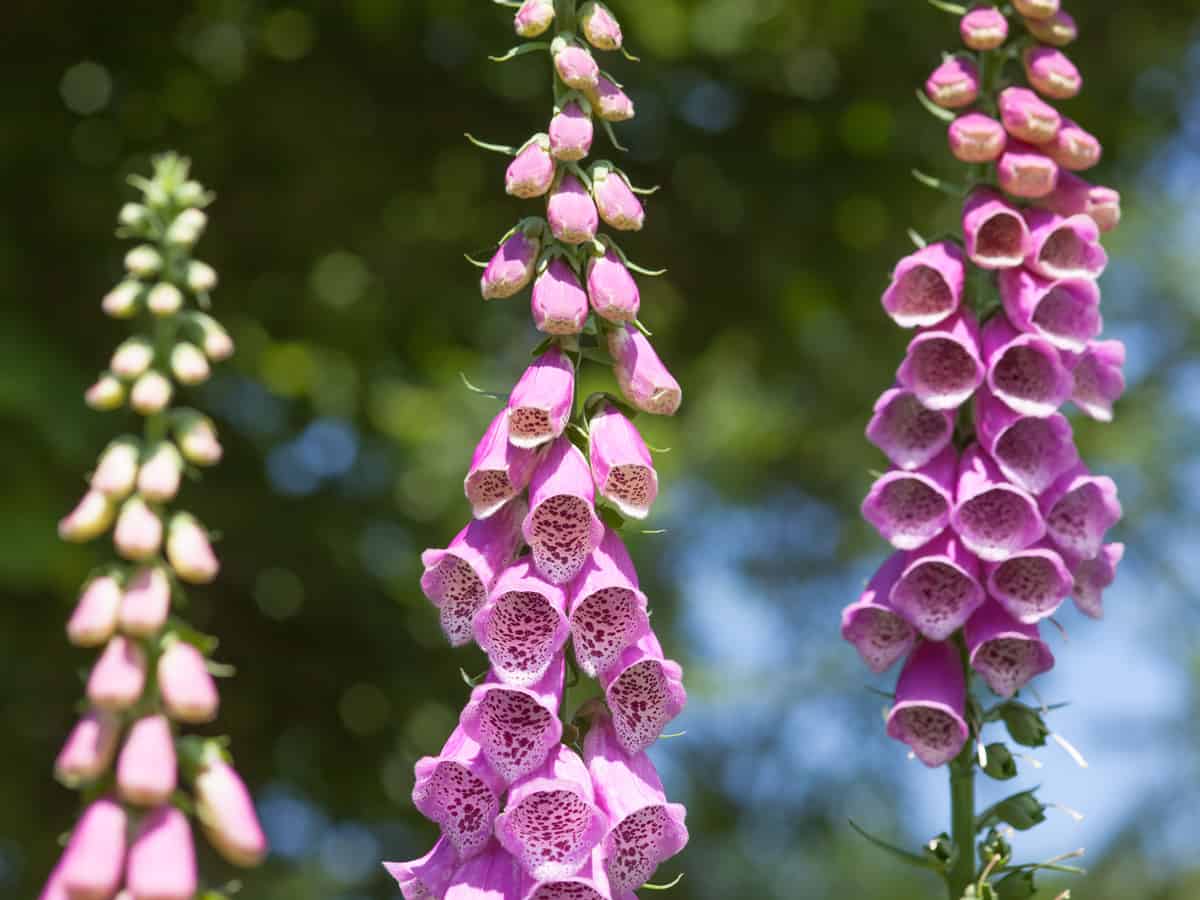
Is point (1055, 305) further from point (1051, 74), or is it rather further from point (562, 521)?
point (562, 521)

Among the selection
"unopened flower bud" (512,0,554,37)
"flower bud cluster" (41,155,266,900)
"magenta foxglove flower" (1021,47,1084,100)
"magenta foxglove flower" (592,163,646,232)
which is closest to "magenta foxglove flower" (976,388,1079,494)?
"magenta foxglove flower" (1021,47,1084,100)

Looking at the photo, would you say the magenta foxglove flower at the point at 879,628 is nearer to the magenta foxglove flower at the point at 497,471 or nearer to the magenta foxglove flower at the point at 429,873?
the magenta foxglove flower at the point at 497,471

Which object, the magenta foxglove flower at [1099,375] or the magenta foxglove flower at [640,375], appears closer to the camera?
the magenta foxglove flower at [640,375]

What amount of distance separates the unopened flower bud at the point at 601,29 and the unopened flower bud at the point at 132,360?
0.65m

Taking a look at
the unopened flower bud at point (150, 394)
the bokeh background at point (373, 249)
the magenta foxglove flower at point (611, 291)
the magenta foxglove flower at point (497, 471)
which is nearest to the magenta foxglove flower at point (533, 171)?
the magenta foxglove flower at point (611, 291)

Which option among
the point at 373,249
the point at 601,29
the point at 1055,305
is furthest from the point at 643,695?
the point at 373,249

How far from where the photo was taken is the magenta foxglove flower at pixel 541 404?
1950 mm

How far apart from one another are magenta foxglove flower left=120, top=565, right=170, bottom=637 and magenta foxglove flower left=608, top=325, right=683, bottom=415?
1.91 ft

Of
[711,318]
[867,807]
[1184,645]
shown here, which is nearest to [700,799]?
[867,807]

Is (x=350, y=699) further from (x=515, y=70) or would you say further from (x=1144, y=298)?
(x=1144, y=298)

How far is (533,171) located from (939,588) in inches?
31.6

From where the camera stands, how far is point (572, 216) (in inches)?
77.5

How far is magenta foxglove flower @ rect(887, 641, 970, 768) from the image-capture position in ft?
7.32

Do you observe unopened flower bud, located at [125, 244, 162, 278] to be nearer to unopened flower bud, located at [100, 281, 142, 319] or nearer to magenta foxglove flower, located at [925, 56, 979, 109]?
unopened flower bud, located at [100, 281, 142, 319]
